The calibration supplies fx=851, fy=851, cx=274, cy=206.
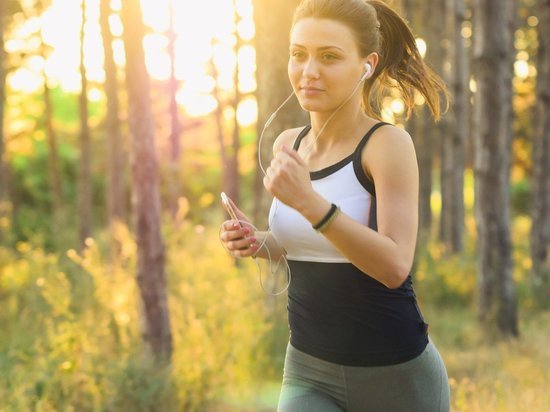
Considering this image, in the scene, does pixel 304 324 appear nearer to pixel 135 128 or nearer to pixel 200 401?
pixel 200 401

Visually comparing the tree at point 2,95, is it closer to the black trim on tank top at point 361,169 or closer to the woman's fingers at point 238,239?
the woman's fingers at point 238,239

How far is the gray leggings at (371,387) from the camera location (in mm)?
2492

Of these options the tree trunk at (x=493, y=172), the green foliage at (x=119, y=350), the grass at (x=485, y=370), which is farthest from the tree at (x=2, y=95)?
the tree trunk at (x=493, y=172)

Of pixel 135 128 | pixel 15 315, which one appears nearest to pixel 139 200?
pixel 135 128

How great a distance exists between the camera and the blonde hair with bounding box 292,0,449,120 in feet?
8.25

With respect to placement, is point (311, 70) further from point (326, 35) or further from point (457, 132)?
point (457, 132)

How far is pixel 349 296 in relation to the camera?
8.07ft

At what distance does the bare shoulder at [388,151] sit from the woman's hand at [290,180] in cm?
28

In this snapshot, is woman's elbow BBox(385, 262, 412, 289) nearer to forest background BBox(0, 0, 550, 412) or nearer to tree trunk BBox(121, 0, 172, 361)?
forest background BBox(0, 0, 550, 412)

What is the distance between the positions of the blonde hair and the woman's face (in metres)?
0.03

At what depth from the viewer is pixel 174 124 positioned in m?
21.4

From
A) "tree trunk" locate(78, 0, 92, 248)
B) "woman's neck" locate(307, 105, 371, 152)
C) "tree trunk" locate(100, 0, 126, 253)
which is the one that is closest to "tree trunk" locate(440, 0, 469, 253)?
"tree trunk" locate(100, 0, 126, 253)

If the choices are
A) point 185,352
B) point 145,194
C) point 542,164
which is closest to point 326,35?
point 145,194

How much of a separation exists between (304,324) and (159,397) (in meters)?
3.19
